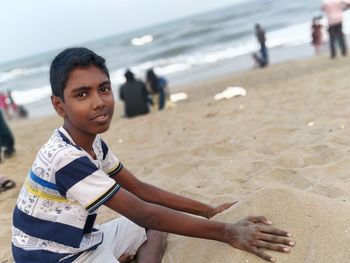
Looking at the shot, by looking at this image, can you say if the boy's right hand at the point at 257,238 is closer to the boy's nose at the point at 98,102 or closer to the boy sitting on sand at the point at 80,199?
the boy sitting on sand at the point at 80,199

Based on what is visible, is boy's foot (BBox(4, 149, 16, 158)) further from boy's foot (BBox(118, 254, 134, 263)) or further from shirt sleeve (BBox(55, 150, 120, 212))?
shirt sleeve (BBox(55, 150, 120, 212))

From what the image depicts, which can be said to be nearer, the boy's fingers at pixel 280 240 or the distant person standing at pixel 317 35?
the boy's fingers at pixel 280 240

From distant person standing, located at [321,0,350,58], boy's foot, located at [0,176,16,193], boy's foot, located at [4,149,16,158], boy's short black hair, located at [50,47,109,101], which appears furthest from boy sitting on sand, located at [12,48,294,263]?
distant person standing, located at [321,0,350,58]

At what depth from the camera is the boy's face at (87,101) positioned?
1.62m

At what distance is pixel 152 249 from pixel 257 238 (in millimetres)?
667

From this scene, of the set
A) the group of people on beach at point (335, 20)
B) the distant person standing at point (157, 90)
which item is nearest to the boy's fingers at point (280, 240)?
the distant person standing at point (157, 90)

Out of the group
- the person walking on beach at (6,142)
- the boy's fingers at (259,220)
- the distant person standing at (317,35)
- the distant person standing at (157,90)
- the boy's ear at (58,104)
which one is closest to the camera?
the boy's ear at (58,104)

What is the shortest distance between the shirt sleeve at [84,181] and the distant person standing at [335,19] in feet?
29.3

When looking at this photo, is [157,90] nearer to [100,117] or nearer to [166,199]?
[166,199]

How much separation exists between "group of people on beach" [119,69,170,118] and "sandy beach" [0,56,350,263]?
2.43 feet

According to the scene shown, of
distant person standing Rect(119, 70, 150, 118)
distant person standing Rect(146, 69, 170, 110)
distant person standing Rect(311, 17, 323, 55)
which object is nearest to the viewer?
distant person standing Rect(119, 70, 150, 118)

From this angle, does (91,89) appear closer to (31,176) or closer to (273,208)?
(31,176)

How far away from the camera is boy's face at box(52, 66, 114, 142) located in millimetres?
1618

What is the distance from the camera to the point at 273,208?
1960 mm
